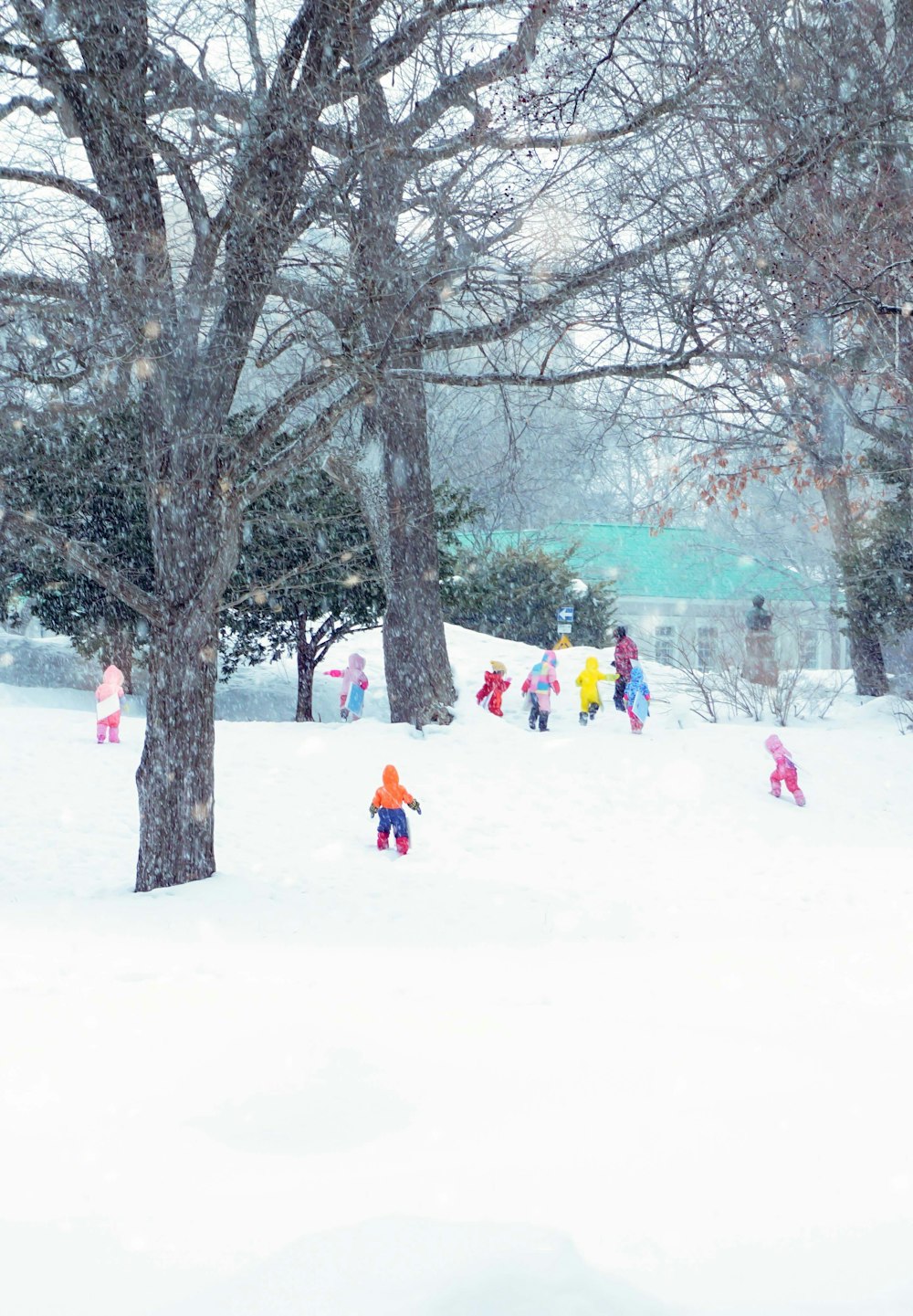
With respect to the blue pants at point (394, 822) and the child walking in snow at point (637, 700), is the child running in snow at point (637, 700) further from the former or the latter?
the blue pants at point (394, 822)

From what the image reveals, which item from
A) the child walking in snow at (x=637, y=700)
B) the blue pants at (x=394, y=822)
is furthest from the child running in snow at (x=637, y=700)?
the blue pants at (x=394, y=822)

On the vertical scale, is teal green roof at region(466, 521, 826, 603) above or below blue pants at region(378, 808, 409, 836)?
above

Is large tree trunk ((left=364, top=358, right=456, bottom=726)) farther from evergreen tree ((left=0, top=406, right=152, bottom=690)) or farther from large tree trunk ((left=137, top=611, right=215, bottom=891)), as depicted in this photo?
large tree trunk ((left=137, top=611, right=215, bottom=891))

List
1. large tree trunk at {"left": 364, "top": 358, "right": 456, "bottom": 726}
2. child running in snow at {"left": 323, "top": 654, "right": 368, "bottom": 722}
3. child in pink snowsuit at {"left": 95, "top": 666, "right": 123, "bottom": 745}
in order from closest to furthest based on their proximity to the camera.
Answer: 1. child in pink snowsuit at {"left": 95, "top": 666, "right": 123, "bottom": 745}
2. large tree trunk at {"left": 364, "top": 358, "right": 456, "bottom": 726}
3. child running in snow at {"left": 323, "top": 654, "right": 368, "bottom": 722}

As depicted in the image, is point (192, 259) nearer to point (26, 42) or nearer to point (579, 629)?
point (26, 42)

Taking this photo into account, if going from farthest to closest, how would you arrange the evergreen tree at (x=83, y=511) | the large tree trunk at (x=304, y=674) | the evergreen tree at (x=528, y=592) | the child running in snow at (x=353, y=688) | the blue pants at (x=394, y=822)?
the evergreen tree at (x=528, y=592)
the large tree trunk at (x=304, y=674)
the child running in snow at (x=353, y=688)
the evergreen tree at (x=83, y=511)
the blue pants at (x=394, y=822)

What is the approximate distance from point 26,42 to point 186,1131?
7.80 meters

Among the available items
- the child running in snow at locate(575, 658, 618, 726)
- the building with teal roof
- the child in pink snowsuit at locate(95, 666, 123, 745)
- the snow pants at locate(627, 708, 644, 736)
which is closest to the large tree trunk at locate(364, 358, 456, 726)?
the child running in snow at locate(575, 658, 618, 726)

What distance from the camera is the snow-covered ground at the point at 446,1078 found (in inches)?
115

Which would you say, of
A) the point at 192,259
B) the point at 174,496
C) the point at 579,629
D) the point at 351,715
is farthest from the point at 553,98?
the point at 579,629

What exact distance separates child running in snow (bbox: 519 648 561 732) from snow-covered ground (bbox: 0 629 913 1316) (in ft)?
14.8

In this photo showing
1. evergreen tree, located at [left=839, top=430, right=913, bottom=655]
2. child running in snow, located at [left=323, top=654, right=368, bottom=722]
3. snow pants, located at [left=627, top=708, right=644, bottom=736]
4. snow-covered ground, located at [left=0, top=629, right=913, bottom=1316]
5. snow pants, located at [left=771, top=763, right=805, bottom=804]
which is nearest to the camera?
snow-covered ground, located at [left=0, top=629, right=913, bottom=1316]

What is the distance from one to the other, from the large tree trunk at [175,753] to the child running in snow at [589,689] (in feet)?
26.0

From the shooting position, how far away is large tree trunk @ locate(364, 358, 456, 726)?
14102mm
